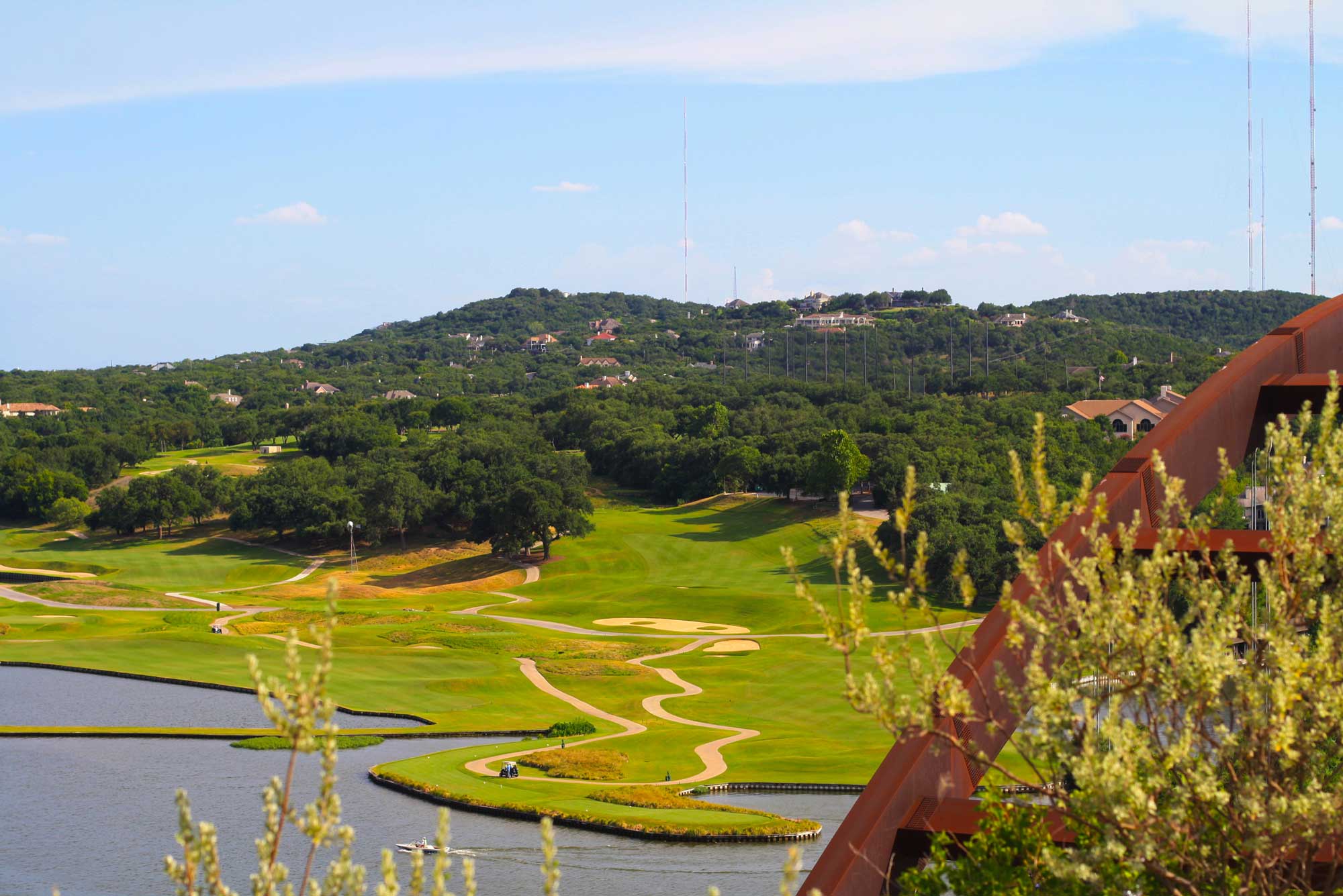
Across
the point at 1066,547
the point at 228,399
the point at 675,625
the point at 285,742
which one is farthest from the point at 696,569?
the point at 228,399

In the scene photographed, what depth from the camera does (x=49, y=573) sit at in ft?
266

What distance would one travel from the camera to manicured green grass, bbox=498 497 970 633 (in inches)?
2682

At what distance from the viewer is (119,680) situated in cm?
5081

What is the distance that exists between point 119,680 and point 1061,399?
8157 centimetres

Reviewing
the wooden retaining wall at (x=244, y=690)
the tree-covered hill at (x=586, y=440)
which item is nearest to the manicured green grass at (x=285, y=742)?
the wooden retaining wall at (x=244, y=690)

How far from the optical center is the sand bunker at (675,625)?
64.6 m

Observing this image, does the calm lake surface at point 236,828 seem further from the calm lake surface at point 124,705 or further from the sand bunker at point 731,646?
the sand bunker at point 731,646

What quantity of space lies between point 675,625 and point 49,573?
3926cm

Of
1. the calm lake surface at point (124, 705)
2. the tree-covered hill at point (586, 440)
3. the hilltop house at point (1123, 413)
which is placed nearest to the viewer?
the calm lake surface at point (124, 705)

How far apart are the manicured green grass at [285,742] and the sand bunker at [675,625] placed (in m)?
24.4

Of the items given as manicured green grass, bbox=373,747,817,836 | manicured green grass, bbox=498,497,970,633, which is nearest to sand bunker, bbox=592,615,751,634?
manicured green grass, bbox=498,497,970,633

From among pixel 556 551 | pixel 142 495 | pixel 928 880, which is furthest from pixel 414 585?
pixel 928 880

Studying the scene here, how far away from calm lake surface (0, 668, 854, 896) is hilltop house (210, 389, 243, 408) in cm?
13122

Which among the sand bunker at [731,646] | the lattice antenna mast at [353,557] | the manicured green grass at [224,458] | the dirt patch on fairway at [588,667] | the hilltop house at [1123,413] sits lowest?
the sand bunker at [731,646]
